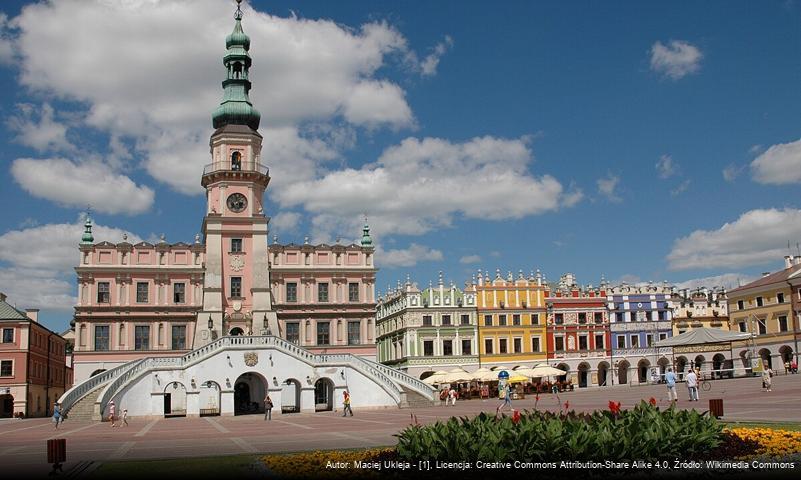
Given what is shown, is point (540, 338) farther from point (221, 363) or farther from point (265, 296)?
point (221, 363)

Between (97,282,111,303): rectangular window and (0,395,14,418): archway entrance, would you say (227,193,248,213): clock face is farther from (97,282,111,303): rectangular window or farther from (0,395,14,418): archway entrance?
(0,395,14,418): archway entrance

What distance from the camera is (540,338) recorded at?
84250 millimetres

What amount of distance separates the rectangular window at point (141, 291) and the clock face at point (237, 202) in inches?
381

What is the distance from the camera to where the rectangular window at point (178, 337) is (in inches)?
2650

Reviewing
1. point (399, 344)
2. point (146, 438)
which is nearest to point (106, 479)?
point (146, 438)

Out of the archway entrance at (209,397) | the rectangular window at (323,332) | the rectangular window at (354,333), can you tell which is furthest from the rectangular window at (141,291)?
the rectangular window at (354,333)

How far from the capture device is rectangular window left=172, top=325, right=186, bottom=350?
6731 cm

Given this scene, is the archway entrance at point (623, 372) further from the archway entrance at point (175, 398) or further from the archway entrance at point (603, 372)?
the archway entrance at point (175, 398)

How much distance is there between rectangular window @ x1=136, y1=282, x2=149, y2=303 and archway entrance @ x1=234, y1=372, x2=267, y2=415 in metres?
10.5

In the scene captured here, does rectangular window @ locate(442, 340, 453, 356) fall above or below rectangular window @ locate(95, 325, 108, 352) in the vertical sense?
below

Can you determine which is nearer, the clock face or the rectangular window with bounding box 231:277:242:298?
the rectangular window with bounding box 231:277:242:298

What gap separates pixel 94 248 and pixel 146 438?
38258 millimetres

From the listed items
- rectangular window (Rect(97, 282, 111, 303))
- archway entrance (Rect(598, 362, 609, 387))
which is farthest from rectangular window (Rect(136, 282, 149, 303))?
archway entrance (Rect(598, 362, 609, 387))

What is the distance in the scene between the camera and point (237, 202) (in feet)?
226
